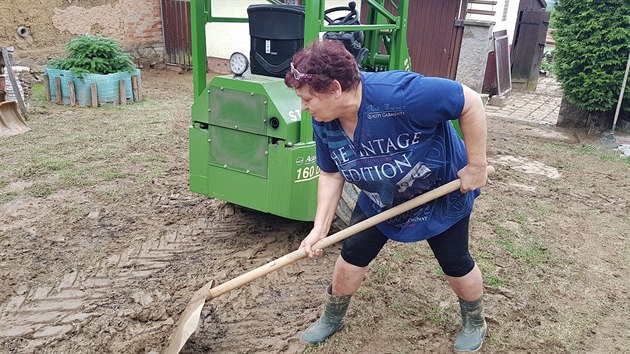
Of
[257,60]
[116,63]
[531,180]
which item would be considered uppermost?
[257,60]

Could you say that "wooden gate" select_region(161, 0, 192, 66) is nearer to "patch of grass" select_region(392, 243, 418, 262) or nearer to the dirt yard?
the dirt yard

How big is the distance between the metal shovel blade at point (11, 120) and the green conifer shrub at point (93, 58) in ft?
4.39

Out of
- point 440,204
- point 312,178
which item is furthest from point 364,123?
point 312,178

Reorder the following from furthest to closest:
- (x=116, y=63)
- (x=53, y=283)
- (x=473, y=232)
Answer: (x=116, y=63), (x=473, y=232), (x=53, y=283)

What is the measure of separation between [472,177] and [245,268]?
5.91 ft

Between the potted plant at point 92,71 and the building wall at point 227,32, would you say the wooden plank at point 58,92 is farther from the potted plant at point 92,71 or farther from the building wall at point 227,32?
the building wall at point 227,32

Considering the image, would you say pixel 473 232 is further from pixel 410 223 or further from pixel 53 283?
pixel 53 283

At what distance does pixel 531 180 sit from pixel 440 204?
11.8 feet

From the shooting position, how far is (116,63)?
8203 millimetres

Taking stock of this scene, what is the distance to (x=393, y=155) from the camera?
87.4 inches

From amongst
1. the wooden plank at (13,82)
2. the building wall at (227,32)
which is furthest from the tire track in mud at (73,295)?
the building wall at (227,32)

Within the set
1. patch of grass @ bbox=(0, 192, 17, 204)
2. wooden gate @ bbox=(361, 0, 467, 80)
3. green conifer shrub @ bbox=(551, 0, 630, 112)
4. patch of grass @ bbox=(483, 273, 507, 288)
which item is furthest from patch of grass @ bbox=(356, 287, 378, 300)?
wooden gate @ bbox=(361, 0, 467, 80)

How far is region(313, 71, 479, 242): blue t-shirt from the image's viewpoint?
6.82 ft

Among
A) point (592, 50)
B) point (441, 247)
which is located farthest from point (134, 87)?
A: point (441, 247)
